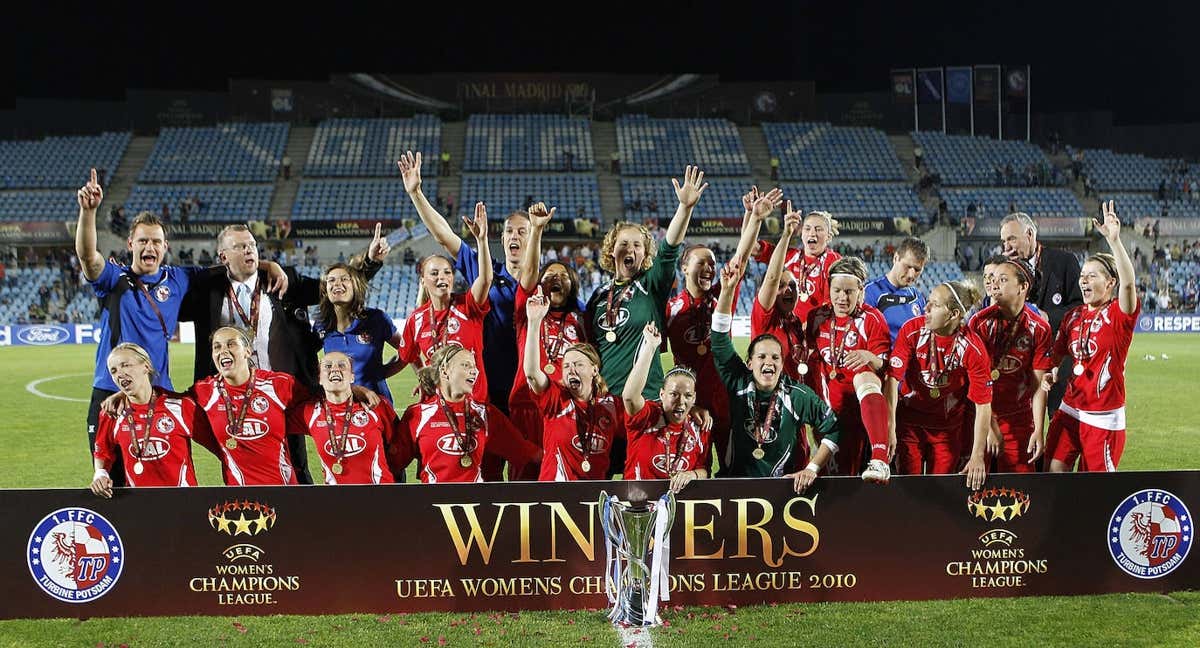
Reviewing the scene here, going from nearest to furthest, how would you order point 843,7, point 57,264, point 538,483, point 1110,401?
point 538,483 → point 1110,401 → point 57,264 → point 843,7

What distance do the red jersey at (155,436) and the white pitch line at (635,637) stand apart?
2.34m

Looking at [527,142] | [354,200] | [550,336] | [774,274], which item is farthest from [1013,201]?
[550,336]

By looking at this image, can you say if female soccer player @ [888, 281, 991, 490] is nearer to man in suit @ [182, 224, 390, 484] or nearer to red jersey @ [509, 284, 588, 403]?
red jersey @ [509, 284, 588, 403]

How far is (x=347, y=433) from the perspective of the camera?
14.6ft

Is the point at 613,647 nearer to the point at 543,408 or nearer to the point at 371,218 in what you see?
the point at 543,408

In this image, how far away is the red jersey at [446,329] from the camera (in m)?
5.10

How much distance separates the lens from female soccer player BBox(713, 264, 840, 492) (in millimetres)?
4543

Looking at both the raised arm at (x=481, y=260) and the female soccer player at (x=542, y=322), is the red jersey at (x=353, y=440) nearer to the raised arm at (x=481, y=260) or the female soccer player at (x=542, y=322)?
the female soccer player at (x=542, y=322)

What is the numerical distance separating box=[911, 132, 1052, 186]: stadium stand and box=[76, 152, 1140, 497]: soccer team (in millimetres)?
34154

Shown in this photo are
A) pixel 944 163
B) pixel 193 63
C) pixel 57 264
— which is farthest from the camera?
pixel 193 63

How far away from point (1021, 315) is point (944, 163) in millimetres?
35993

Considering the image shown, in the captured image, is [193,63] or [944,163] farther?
[193,63]

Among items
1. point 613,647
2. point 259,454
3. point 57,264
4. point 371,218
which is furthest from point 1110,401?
point 57,264

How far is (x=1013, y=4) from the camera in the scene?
44.4 metres
